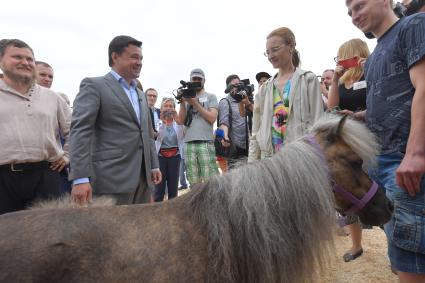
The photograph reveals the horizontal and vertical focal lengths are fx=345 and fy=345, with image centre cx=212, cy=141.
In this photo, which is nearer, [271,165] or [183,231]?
[183,231]

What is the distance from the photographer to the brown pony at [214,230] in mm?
1521

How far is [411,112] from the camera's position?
6.48 ft

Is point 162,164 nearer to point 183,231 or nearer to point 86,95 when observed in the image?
point 86,95

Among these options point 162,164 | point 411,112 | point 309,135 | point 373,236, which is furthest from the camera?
point 162,164

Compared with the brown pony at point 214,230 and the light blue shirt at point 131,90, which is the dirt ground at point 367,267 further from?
the light blue shirt at point 131,90

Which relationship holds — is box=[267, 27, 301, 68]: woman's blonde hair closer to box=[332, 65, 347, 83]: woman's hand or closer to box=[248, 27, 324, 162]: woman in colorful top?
box=[248, 27, 324, 162]: woman in colorful top

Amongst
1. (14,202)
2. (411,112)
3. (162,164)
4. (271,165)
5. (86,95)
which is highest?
(86,95)

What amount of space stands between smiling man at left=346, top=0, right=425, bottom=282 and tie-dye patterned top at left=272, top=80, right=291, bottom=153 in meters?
1.17

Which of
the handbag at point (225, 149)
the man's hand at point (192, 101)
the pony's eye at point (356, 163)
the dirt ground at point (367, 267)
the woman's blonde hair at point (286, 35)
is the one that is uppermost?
the woman's blonde hair at point (286, 35)

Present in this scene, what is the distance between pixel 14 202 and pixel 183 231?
2.30 meters

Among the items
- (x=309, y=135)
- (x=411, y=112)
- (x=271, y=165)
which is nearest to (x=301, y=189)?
(x=271, y=165)

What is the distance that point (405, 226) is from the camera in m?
2.03

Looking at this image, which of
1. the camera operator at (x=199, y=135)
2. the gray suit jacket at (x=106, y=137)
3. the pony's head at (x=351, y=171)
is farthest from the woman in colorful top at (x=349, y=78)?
the camera operator at (x=199, y=135)

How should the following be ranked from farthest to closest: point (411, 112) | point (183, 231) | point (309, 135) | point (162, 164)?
point (162, 164), point (309, 135), point (411, 112), point (183, 231)
